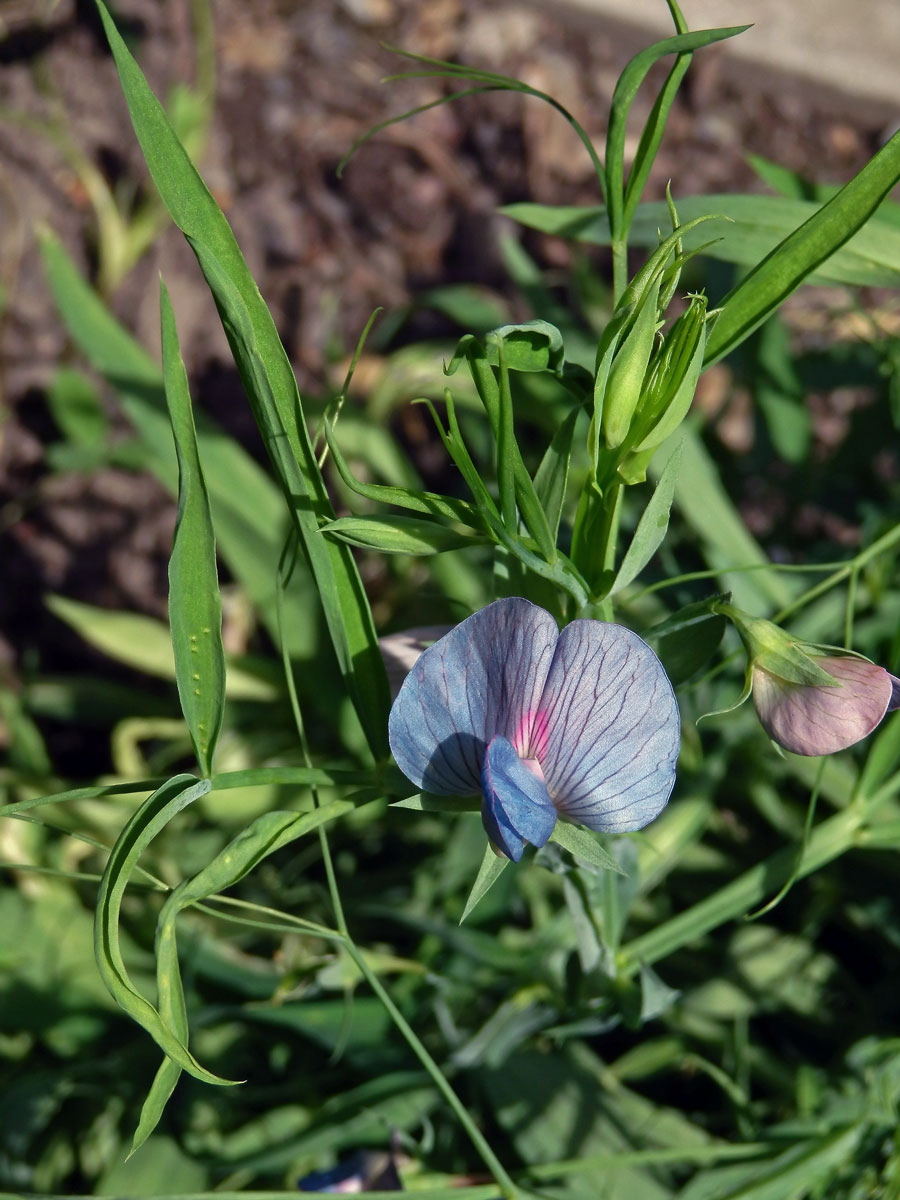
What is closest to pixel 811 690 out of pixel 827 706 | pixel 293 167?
pixel 827 706

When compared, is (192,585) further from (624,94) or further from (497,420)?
(624,94)

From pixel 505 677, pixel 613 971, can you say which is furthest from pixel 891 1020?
pixel 505 677

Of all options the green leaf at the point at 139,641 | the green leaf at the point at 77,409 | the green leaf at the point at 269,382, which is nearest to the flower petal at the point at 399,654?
the green leaf at the point at 269,382

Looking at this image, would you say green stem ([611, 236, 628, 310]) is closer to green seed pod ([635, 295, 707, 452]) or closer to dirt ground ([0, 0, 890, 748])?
green seed pod ([635, 295, 707, 452])

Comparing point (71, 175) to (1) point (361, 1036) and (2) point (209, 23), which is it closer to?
(2) point (209, 23)

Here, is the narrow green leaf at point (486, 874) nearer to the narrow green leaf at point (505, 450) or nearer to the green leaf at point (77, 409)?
the narrow green leaf at point (505, 450)
